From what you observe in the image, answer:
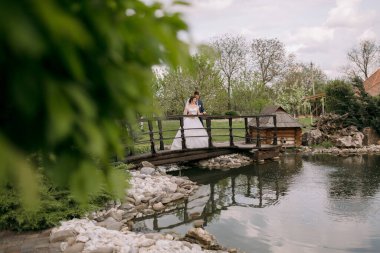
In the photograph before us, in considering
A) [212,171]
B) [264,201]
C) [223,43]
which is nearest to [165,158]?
[212,171]

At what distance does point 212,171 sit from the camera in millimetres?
12891

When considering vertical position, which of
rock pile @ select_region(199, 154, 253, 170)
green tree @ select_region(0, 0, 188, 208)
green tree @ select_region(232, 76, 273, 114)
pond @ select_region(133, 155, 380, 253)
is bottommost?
pond @ select_region(133, 155, 380, 253)

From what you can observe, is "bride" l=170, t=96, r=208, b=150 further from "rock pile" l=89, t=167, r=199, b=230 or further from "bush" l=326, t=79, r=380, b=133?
"bush" l=326, t=79, r=380, b=133

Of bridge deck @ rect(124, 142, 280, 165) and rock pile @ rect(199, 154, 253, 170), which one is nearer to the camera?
bridge deck @ rect(124, 142, 280, 165)

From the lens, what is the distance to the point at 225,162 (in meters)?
14.0

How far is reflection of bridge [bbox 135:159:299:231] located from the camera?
802 centimetres

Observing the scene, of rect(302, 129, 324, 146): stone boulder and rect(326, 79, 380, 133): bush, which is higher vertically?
rect(326, 79, 380, 133): bush

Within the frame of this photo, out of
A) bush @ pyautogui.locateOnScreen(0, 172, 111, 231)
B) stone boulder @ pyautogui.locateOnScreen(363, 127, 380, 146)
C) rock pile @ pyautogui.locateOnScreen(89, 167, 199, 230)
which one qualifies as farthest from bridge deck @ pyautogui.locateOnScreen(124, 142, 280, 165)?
stone boulder @ pyautogui.locateOnScreen(363, 127, 380, 146)

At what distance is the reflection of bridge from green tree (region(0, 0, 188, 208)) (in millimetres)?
6455

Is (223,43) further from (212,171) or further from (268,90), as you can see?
(212,171)

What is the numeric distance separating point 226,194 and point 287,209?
6.91ft

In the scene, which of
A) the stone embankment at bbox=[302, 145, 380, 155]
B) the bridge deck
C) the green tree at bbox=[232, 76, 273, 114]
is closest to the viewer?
the bridge deck

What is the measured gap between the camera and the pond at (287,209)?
638 centimetres

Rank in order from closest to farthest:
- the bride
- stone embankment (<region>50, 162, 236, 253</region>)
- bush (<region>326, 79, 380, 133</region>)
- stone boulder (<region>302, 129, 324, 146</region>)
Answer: stone embankment (<region>50, 162, 236, 253</region>), the bride, stone boulder (<region>302, 129, 324, 146</region>), bush (<region>326, 79, 380, 133</region>)
